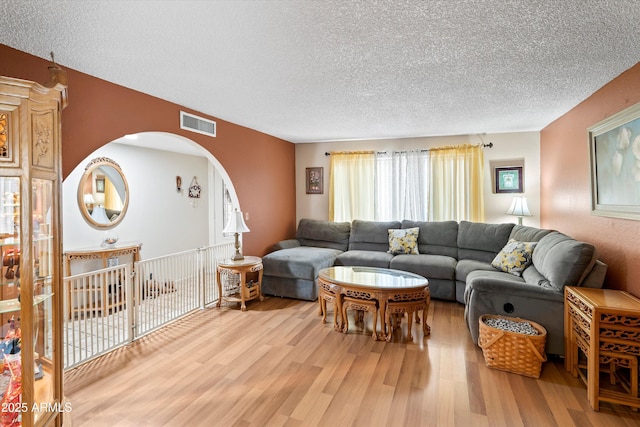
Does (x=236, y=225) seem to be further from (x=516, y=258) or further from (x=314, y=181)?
(x=516, y=258)

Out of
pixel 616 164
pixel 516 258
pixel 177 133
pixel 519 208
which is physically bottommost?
pixel 516 258

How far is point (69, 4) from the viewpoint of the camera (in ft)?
4.98

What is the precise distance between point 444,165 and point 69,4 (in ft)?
15.6

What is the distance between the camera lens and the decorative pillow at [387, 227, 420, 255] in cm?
464

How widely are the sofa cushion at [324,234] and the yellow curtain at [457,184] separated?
148cm

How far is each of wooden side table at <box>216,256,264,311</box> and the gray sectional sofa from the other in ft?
0.87

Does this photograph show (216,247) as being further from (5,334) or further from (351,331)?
(5,334)

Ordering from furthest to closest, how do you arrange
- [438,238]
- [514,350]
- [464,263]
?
1. [438,238]
2. [464,263]
3. [514,350]

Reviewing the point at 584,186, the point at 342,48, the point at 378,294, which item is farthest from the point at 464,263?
the point at 342,48

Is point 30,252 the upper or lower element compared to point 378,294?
upper

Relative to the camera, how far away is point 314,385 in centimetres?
225

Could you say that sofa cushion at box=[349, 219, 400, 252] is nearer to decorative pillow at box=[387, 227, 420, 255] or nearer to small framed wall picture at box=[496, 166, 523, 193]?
decorative pillow at box=[387, 227, 420, 255]

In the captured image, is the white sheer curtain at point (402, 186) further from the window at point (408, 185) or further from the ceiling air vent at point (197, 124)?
the ceiling air vent at point (197, 124)

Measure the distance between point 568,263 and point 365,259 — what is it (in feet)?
7.89
